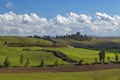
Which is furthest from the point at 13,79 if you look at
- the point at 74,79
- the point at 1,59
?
the point at 1,59

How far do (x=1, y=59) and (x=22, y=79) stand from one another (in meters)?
92.0

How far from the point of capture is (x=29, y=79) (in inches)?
3964

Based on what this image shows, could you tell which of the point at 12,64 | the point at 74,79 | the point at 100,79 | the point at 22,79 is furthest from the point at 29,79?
the point at 12,64

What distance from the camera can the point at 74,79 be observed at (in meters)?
102

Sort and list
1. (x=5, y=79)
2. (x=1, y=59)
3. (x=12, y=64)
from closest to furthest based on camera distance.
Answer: (x=5, y=79)
(x=12, y=64)
(x=1, y=59)

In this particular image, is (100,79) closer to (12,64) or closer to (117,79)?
(117,79)

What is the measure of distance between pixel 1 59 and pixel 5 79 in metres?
92.4

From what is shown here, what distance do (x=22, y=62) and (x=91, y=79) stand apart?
87265mm

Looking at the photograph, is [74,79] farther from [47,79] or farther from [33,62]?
[33,62]

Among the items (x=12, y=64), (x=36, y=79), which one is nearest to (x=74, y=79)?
(x=36, y=79)

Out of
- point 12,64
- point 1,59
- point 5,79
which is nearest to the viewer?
point 5,79

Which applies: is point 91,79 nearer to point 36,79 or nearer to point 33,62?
point 36,79

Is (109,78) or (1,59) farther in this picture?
(1,59)

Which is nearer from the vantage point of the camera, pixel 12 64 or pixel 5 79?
pixel 5 79
